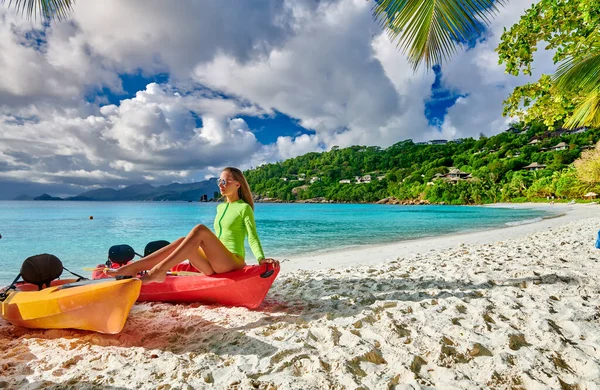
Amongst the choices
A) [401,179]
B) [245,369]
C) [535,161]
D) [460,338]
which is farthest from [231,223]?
[401,179]

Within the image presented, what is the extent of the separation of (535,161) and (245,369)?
82525 mm

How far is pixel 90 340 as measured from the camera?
2.62m

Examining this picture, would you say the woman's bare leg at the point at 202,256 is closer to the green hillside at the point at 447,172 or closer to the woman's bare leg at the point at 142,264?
the woman's bare leg at the point at 142,264

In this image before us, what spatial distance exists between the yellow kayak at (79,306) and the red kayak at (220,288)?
76 centimetres

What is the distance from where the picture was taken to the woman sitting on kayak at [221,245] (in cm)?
282

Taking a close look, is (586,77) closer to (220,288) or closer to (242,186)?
(242,186)

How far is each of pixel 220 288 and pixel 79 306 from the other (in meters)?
1.18

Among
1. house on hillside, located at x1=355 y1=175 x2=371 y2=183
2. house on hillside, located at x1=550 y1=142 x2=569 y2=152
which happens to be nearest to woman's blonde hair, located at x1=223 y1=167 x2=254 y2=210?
house on hillside, located at x1=550 y1=142 x2=569 y2=152

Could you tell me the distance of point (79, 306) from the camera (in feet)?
8.54

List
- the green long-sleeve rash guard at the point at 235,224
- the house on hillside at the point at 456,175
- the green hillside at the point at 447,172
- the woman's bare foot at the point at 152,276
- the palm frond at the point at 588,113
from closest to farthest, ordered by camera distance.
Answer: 1. the woman's bare foot at the point at 152,276
2. the green long-sleeve rash guard at the point at 235,224
3. the palm frond at the point at 588,113
4. the green hillside at the point at 447,172
5. the house on hillside at the point at 456,175

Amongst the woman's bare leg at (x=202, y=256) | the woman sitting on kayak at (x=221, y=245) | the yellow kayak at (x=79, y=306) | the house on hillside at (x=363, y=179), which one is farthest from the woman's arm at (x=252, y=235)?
the house on hillside at (x=363, y=179)

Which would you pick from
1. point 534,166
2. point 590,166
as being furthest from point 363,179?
point 590,166

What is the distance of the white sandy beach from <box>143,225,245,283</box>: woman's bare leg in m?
0.47

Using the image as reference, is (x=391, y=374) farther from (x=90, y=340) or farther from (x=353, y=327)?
(x=90, y=340)
